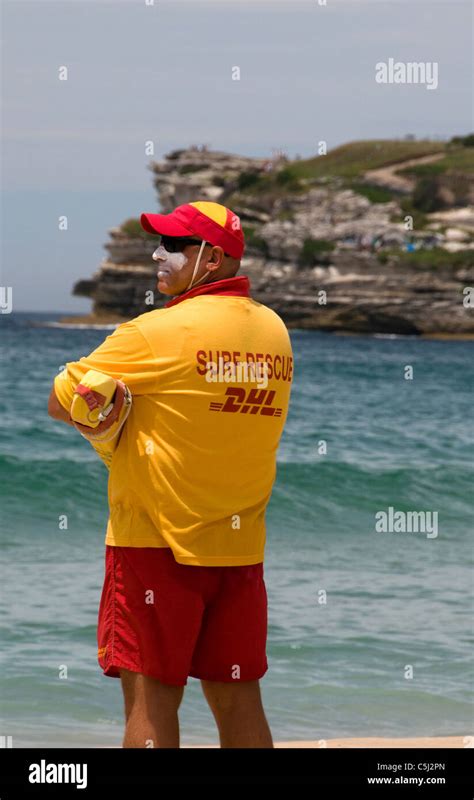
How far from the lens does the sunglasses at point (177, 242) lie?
3.22 m

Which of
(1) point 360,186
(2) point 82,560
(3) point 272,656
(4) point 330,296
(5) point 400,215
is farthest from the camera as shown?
(1) point 360,186

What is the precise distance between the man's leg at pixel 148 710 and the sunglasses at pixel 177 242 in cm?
102

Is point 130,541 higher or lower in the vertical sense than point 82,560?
higher

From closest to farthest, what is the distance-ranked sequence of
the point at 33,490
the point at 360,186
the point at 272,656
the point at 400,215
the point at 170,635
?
the point at 170,635
the point at 272,656
the point at 33,490
the point at 400,215
the point at 360,186

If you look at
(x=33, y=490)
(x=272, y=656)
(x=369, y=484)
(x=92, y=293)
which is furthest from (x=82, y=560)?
(x=92, y=293)

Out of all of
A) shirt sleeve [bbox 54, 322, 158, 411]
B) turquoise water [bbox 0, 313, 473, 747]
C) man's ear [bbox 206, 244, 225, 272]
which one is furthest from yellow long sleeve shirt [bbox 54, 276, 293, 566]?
turquoise water [bbox 0, 313, 473, 747]

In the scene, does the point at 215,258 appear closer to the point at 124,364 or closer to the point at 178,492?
the point at 124,364

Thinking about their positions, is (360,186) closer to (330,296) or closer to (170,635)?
(330,296)

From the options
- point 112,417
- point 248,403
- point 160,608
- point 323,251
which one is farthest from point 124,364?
point 323,251

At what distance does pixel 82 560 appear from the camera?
9.45 m

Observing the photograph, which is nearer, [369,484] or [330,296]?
[369,484]

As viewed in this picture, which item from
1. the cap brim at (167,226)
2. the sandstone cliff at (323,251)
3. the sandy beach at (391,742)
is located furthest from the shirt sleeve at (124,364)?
the sandstone cliff at (323,251)

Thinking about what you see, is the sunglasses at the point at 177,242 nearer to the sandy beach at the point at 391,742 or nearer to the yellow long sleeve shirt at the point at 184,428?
the yellow long sleeve shirt at the point at 184,428

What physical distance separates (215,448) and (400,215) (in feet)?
306
